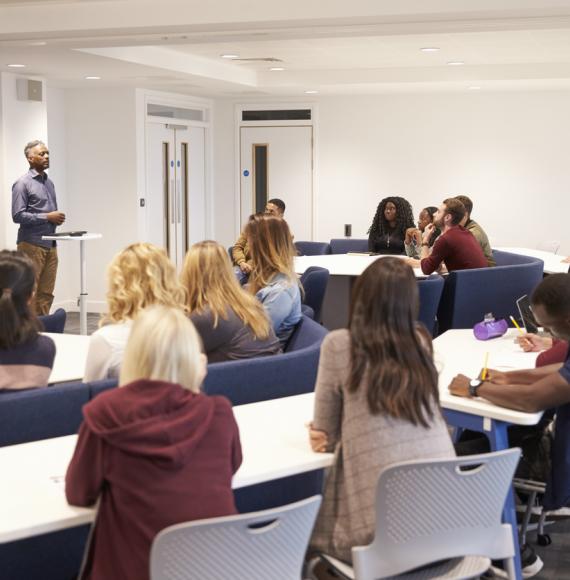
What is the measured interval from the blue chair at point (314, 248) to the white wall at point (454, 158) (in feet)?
8.47

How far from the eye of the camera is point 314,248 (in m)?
9.42

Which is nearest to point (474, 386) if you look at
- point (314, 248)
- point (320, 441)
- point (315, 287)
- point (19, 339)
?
point (320, 441)

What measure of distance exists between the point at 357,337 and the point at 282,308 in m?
2.02

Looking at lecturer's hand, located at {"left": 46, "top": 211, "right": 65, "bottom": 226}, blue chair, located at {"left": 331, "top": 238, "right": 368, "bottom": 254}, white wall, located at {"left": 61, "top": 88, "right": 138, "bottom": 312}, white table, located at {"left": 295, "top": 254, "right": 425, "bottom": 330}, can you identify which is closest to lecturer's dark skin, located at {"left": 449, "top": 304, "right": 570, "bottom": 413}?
white table, located at {"left": 295, "top": 254, "right": 425, "bottom": 330}

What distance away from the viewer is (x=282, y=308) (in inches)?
187

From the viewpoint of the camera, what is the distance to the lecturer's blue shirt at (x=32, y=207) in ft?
26.4

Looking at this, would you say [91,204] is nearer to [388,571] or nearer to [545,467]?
[545,467]

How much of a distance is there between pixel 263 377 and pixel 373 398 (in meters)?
1.13

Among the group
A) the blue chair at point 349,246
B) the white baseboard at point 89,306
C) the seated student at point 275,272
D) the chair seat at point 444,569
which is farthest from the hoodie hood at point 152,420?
the white baseboard at point 89,306

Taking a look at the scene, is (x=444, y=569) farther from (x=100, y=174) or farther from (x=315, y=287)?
(x=100, y=174)

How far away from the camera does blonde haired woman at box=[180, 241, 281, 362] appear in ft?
13.1

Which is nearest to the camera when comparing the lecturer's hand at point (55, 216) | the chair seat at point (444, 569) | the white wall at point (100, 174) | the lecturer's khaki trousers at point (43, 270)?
the chair seat at point (444, 569)

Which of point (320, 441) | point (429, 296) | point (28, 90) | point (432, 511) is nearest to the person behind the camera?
point (432, 511)

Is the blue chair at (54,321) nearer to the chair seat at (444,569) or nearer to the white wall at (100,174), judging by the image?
the chair seat at (444,569)
